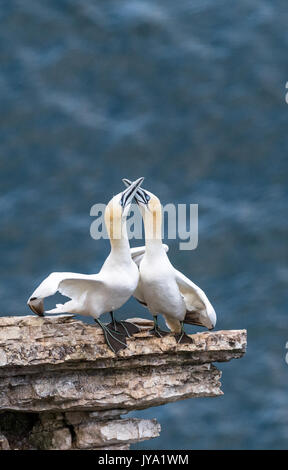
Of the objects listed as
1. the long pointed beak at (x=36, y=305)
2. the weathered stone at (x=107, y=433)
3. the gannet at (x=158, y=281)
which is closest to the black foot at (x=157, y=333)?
the gannet at (x=158, y=281)

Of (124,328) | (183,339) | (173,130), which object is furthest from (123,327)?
(173,130)

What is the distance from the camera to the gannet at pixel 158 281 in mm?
13625

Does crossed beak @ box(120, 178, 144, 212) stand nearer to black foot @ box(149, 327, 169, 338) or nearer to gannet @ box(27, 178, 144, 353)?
gannet @ box(27, 178, 144, 353)

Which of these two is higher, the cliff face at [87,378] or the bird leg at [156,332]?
the bird leg at [156,332]

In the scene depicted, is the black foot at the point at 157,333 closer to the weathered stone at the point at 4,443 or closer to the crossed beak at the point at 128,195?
the crossed beak at the point at 128,195

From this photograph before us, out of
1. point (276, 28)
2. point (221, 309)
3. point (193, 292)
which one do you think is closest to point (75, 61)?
point (276, 28)

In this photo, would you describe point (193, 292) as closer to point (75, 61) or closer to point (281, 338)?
point (281, 338)

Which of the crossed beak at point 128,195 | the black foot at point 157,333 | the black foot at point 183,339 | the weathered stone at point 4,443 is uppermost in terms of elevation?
the crossed beak at point 128,195

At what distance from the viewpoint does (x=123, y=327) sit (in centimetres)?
1388

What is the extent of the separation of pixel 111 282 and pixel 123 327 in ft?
2.44

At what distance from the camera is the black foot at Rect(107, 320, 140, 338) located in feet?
45.2

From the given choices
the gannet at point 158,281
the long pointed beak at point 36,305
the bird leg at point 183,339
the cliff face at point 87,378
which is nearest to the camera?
the long pointed beak at point 36,305

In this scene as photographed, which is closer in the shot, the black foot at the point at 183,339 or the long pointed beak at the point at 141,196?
the long pointed beak at the point at 141,196

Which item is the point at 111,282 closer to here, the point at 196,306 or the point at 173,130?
the point at 196,306
